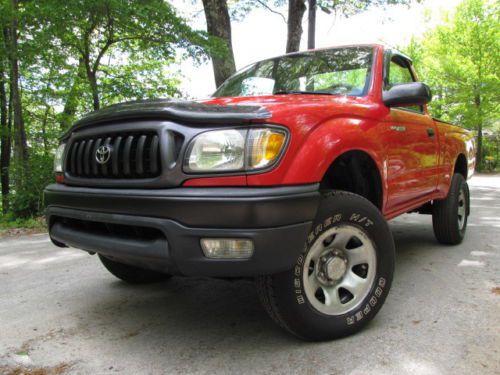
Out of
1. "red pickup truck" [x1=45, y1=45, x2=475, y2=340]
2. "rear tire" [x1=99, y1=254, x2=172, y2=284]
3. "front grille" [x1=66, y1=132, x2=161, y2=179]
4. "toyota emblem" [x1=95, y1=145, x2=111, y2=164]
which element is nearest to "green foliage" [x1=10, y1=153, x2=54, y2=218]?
"rear tire" [x1=99, y1=254, x2=172, y2=284]

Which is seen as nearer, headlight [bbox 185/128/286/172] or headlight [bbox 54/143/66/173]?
headlight [bbox 185/128/286/172]

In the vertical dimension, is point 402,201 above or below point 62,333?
above

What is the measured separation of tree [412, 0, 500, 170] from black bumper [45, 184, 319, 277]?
71.4 ft

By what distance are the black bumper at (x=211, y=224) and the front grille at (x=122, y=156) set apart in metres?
0.11

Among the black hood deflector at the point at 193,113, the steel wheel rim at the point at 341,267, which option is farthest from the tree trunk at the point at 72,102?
the steel wheel rim at the point at 341,267

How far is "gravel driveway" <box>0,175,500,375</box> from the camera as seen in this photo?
2.06 metres

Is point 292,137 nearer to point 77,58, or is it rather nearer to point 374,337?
point 374,337

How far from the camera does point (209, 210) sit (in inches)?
72.9

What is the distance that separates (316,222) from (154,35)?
26.2 ft

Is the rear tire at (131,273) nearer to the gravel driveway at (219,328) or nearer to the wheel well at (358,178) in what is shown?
the gravel driveway at (219,328)

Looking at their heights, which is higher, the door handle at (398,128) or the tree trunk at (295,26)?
the tree trunk at (295,26)

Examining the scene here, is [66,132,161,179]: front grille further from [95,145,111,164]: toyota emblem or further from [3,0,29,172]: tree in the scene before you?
[3,0,29,172]: tree

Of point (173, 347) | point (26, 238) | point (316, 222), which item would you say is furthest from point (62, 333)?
point (26, 238)

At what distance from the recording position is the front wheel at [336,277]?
6.84 ft
